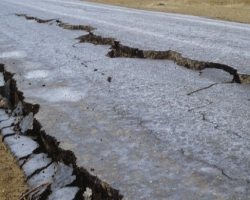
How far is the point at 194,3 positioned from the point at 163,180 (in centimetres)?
1449

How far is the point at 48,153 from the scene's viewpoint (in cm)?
235

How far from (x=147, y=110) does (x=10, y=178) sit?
3.48 ft

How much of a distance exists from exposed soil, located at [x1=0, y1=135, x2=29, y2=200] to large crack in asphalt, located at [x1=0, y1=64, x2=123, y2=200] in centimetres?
6

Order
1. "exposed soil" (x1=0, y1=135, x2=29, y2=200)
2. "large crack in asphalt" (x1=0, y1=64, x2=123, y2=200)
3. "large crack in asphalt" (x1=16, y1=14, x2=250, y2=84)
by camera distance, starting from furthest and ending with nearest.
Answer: "large crack in asphalt" (x1=16, y1=14, x2=250, y2=84), "exposed soil" (x1=0, y1=135, x2=29, y2=200), "large crack in asphalt" (x1=0, y1=64, x2=123, y2=200)

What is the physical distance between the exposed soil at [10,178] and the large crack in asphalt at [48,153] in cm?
6

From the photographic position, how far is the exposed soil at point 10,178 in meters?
2.11

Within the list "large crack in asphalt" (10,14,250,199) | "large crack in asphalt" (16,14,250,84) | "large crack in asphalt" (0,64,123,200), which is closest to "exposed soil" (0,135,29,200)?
"large crack in asphalt" (0,64,123,200)

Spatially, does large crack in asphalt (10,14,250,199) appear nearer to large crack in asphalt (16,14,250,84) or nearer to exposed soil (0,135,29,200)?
large crack in asphalt (16,14,250,84)

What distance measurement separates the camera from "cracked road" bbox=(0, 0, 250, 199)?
71.5 inches

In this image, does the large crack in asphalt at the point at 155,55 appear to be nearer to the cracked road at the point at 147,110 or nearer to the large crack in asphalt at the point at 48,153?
the cracked road at the point at 147,110

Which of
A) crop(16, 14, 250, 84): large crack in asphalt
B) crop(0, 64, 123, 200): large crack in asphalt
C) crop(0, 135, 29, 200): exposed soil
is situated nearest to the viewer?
crop(0, 64, 123, 200): large crack in asphalt

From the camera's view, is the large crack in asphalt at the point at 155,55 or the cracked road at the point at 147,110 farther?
the large crack in asphalt at the point at 155,55

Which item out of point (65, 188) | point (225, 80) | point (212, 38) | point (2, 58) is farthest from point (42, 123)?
point (212, 38)

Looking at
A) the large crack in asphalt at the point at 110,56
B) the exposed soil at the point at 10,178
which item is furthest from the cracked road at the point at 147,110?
the exposed soil at the point at 10,178
